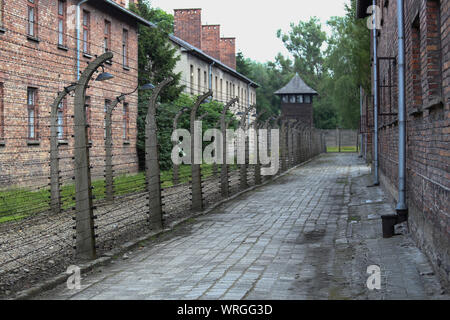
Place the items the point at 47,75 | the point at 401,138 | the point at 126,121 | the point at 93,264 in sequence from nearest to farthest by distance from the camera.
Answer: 1. the point at 93,264
2. the point at 401,138
3. the point at 47,75
4. the point at 126,121

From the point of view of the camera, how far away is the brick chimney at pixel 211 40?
54625 mm

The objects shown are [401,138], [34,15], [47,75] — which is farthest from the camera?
[47,75]

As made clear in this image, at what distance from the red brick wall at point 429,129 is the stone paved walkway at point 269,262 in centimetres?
41

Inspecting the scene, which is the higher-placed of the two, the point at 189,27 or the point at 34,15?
the point at 189,27

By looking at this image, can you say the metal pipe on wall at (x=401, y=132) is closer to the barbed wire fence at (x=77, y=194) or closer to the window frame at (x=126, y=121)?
the barbed wire fence at (x=77, y=194)

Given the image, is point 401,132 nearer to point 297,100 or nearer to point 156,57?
point 156,57

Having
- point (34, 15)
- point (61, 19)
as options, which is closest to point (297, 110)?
point (61, 19)

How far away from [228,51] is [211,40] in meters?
3.90

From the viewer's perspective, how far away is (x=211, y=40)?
55.2m

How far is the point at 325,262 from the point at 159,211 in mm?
3747

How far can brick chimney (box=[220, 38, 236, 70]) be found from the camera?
2306 inches

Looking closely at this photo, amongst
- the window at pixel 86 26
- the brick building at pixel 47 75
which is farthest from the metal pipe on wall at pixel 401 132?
the window at pixel 86 26

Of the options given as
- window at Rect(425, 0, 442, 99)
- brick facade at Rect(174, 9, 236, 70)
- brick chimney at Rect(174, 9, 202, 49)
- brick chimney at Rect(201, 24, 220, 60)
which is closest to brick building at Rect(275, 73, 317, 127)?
brick facade at Rect(174, 9, 236, 70)

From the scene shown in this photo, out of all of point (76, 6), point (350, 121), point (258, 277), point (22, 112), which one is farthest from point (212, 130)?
point (258, 277)
